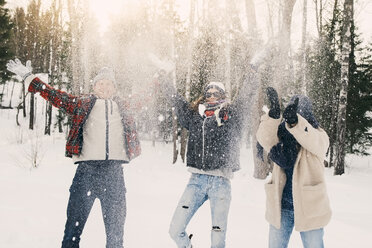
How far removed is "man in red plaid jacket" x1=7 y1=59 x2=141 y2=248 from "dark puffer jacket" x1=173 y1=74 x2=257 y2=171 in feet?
2.07

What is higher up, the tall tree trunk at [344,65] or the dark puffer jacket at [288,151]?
the tall tree trunk at [344,65]

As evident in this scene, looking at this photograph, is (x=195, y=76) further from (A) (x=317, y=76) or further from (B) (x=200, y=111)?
(B) (x=200, y=111)

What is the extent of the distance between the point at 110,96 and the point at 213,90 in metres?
1.06

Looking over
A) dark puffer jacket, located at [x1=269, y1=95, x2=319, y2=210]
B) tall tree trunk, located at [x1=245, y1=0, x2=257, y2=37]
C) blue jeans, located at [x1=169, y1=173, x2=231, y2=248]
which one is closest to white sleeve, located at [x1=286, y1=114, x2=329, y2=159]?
dark puffer jacket, located at [x1=269, y1=95, x2=319, y2=210]

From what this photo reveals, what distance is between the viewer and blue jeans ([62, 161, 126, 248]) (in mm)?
2930

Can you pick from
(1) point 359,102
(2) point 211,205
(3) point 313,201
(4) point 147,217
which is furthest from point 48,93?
(1) point 359,102

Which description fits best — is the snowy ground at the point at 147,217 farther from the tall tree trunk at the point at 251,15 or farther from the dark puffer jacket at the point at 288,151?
the tall tree trunk at the point at 251,15

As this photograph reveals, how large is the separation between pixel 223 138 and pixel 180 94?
695mm

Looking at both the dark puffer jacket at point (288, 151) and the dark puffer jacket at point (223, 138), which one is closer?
the dark puffer jacket at point (288, 151)

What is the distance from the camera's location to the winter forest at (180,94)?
4.52 meters

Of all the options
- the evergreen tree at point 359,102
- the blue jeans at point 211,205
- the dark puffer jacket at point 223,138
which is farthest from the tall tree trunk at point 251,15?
the evergreen tree at point 359,102

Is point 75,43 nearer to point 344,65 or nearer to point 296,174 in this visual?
point 344,65

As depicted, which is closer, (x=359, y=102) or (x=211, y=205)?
(x=211, y=205)

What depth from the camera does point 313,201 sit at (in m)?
2.52
